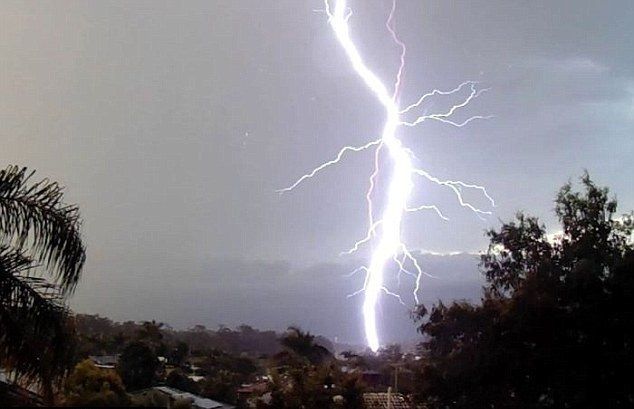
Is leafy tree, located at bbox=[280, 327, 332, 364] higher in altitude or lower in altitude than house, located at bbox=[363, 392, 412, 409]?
higher

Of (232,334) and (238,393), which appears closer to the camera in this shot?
(238,393)

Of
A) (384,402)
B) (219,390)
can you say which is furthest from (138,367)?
(384,402)

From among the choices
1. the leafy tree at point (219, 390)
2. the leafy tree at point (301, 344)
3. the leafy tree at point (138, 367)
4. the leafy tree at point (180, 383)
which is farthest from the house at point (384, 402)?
the leafy tree at point (138, 367)

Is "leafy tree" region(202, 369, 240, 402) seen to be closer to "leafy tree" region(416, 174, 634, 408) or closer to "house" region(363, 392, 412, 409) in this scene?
"house" region(363, 392, 412, 409)

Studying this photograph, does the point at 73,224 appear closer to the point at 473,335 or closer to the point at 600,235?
the point at 473,335

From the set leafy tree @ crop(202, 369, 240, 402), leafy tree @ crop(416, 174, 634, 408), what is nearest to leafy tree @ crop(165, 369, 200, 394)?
leafy tree @ crop(202, 369, 240, 402)

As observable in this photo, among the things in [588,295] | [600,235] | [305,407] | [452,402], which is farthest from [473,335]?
[305,407]

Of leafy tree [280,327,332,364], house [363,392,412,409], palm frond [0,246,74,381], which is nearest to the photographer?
palm frond [0,246,74,381]
